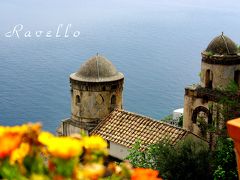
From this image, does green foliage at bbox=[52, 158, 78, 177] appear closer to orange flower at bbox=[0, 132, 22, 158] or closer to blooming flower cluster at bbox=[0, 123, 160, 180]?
blooming flower cluster at bbox=[0, 123, 160, 180]

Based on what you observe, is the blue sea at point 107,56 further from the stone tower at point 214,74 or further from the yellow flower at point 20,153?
the yellow flower at point 20,153

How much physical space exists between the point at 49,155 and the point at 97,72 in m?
18.7

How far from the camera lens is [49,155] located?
2.43 m

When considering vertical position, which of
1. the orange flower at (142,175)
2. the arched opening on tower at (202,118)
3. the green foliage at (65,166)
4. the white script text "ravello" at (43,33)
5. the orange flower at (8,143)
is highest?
the orange flower at (8,143)

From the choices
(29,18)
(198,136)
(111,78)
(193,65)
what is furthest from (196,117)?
(29,18)

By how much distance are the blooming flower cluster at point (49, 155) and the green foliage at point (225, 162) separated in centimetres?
1378

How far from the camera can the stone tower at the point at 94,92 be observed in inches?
821

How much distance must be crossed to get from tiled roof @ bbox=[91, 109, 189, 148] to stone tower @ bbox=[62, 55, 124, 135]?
0.70 metres

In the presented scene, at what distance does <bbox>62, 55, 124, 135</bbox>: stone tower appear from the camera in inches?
821

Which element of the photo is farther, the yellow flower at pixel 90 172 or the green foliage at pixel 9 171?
the green foliage at pixel 9 171

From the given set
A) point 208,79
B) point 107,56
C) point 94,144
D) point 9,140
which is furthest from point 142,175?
point 107,56

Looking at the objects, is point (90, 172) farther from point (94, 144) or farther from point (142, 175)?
point (142, 175)

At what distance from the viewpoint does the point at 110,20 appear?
557ft

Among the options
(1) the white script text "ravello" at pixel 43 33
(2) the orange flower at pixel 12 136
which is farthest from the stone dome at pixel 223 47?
(1) the white script text "ravello" at pixel 43 33
